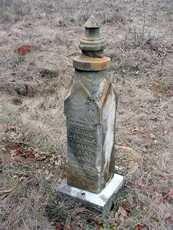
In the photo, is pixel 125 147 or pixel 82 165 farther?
pixel 125 147

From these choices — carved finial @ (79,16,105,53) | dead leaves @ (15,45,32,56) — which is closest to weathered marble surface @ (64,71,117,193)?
carved finial @ (79,16,105,53)

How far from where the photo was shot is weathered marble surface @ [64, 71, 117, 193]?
9.71 feet

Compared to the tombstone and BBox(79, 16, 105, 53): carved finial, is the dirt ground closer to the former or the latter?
the tombstone

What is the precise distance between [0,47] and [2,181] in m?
4.97

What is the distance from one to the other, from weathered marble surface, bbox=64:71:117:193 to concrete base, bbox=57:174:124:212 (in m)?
0.05

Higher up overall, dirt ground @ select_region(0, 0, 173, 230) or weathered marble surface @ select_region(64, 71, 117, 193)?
weathered marble surface @ select_region(64, 71, 117, 193)

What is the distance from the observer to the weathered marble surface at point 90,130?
2.96m

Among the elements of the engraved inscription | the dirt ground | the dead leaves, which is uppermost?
the engraved inscription

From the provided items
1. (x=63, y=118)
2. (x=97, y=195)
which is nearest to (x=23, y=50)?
(x=63, y=118)

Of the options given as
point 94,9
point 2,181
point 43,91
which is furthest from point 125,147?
point 94,9

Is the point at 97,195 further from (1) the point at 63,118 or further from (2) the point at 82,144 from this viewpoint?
(1) the point at 63,118

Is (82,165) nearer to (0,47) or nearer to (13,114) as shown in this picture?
(13,114)

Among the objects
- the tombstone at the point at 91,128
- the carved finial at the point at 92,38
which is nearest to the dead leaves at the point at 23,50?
the tombstone at the point at 91,128

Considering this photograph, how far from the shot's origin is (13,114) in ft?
17.2
